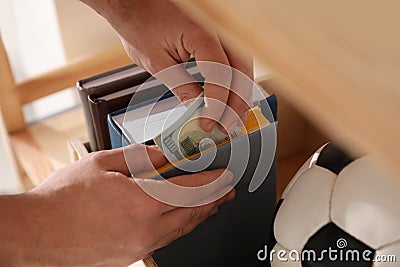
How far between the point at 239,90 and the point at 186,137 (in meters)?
0.09

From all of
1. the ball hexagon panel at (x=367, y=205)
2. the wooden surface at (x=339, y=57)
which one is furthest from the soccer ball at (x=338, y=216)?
the wooden surface at (x=339, y=57)

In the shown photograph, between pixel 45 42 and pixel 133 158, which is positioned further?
pixel 45 42

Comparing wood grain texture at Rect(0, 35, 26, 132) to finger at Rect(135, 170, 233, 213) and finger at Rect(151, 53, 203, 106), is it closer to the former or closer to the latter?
finger at Rect(151, 53, 203, 106)

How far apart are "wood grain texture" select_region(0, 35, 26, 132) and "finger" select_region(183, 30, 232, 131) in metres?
0.53

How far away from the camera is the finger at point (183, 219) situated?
0.61 metres

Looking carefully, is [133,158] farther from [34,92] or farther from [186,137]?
[34,92]

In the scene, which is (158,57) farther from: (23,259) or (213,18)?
(213,18)

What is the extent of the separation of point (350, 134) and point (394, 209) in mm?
364

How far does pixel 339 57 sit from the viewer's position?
190 millimetres

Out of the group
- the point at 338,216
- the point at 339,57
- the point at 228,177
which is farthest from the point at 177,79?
the point at 339,57

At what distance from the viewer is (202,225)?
0.67m

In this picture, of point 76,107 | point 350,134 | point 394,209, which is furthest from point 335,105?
point 76,107

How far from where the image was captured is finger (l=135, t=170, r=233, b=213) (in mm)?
593

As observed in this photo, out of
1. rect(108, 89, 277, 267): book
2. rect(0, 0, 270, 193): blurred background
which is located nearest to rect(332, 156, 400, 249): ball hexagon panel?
rect(108, 89, 277, 267): book
